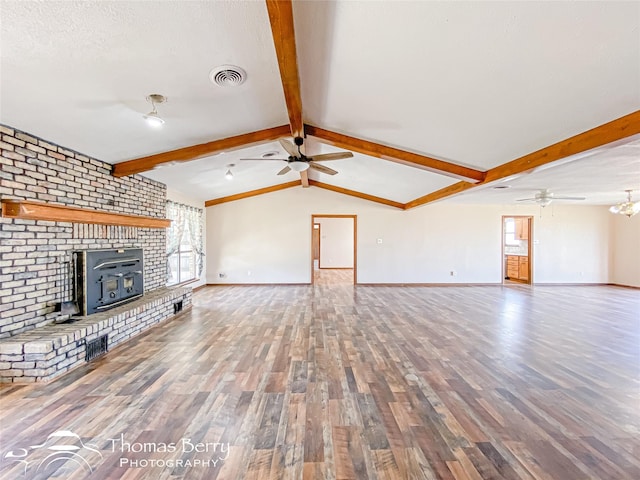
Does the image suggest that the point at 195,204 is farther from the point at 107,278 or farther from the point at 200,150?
the point at 107,278

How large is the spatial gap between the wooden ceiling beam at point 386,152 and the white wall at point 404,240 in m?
4.06

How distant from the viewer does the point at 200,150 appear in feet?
13.3

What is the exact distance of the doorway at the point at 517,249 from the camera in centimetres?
845

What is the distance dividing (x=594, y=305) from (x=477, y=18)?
21.7 feet

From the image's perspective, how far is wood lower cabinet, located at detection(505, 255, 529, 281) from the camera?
877 cm

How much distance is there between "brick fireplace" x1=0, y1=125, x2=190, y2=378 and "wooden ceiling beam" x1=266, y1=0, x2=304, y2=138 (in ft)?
8.61

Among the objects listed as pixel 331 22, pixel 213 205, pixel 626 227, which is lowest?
pixel 626 227

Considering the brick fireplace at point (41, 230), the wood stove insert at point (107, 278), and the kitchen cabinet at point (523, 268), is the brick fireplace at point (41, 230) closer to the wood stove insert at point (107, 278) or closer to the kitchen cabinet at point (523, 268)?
the wood stove insert at point (107, 278)

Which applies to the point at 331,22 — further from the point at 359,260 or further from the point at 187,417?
the point at 359,260

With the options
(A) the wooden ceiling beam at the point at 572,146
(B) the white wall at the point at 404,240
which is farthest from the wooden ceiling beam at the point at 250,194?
(A) the wooden ceiling beam at the point at 572,146

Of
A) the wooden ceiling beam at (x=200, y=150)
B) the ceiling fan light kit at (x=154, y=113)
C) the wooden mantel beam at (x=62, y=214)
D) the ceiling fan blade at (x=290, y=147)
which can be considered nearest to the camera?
the ceiling fan light kit at (x=154, y=113)

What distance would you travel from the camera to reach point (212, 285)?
8.19 meters

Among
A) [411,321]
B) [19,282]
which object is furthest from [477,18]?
[19,282]

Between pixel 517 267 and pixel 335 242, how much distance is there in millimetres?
6350
